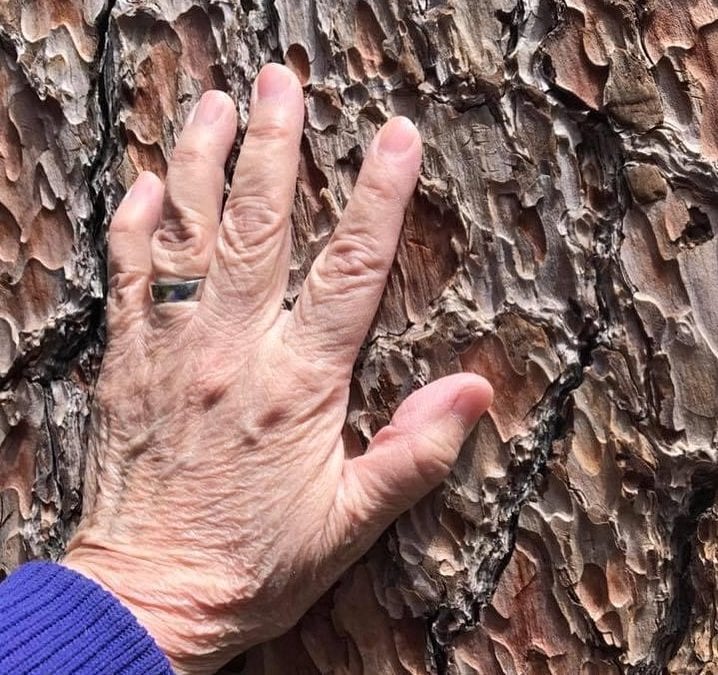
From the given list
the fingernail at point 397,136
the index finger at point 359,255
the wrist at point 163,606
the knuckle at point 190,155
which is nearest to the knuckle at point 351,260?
the index finger at point 359,255

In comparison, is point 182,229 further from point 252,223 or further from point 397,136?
point 397,136

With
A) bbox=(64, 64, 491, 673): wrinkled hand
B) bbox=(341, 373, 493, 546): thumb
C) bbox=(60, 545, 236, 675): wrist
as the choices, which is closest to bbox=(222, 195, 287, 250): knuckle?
bbox=(64, 64, 491, 673): wrinkled hand

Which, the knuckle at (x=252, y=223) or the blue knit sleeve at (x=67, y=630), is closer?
the blue knit sleeve at (x=67, y=630)

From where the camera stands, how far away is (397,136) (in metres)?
1.05

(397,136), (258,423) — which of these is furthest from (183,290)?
(397,136)

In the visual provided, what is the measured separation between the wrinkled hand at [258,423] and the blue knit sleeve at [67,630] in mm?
41

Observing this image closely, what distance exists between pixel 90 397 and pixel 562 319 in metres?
0.65

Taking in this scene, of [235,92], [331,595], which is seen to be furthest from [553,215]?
[331,595]

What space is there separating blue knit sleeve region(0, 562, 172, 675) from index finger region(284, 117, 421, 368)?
1.22 feet

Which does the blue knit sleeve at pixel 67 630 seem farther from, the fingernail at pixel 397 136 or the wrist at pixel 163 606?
the fingernail at pixel 397 136

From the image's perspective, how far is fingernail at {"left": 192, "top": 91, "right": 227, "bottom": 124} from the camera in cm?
112

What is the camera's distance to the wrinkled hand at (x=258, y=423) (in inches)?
40.4

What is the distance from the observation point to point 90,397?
122 centimetres

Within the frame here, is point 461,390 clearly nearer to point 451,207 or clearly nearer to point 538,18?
point 451,207
